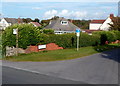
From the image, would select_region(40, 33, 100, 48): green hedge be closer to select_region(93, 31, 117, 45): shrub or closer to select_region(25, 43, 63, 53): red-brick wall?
select_region(25, 43, 63, 53): red-brick wall

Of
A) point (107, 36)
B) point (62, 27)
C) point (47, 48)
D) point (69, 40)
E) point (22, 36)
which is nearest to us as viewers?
point (22, 36)

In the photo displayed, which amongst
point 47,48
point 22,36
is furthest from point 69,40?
point 22,36

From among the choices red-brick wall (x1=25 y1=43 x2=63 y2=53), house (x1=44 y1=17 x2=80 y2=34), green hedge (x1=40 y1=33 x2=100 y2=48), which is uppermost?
house (x1=44 y1=17 x2=80 y2=34)

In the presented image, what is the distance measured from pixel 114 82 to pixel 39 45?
51.2 feet

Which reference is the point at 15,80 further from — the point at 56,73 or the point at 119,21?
the point at 119,21

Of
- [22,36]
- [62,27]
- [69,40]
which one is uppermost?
[62,27]

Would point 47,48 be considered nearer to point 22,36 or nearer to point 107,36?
point 22,36

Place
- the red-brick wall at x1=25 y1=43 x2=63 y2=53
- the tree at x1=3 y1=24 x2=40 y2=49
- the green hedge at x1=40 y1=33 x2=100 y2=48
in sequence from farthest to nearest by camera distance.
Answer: the green hedge at x1=40 y1=33 x2=100 y2=48
the red-brick wall at x1=25 y1=43 x2=63 y2=53
the tree at x1=3 y1=24 x2=40 y2=49

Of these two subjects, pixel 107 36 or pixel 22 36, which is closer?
pixel 22 36

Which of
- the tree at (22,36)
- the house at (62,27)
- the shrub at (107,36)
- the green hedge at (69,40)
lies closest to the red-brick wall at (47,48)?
the green hedge at (69,40)

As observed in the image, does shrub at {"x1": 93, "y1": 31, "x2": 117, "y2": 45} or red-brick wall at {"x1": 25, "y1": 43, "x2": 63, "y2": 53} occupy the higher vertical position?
shrub at {"x1": 93, "y1": 31, "x2": 117, "y2": 45}

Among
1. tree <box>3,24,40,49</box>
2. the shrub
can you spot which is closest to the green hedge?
the shrub

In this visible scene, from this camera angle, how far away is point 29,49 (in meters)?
24.9

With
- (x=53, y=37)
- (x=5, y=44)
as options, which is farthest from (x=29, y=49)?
(x=53, y=37)
